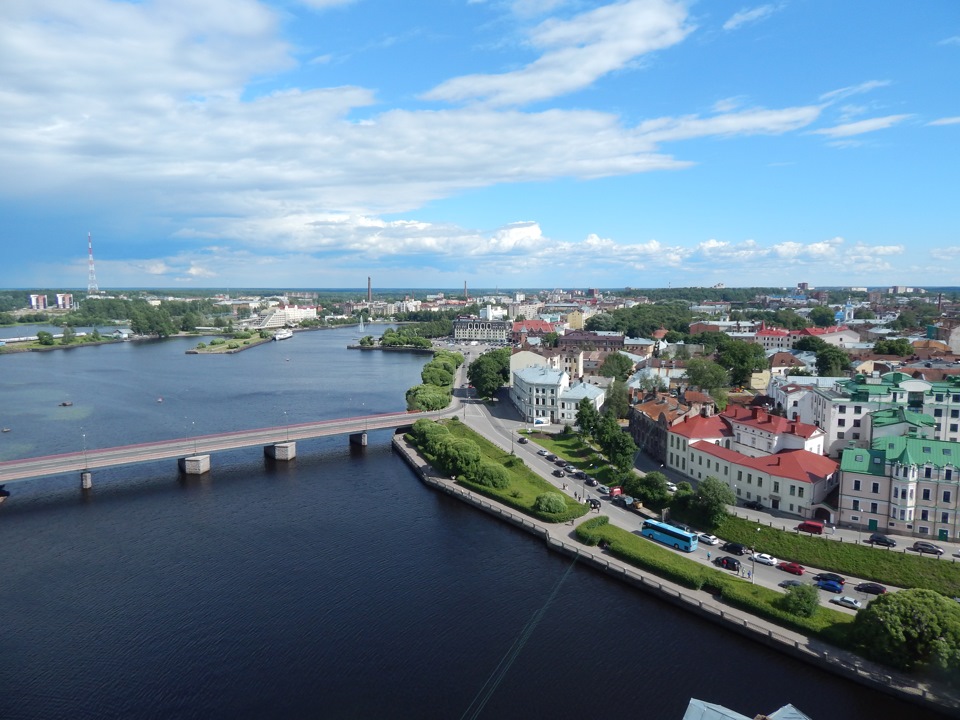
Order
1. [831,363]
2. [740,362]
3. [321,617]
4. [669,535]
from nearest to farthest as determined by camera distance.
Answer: [321,617]
[669,535]
[831,363]
[740,362]

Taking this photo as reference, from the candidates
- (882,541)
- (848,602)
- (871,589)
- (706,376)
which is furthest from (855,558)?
(706,376)

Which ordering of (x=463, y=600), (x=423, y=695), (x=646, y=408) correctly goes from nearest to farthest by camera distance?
1. (x=423, y=695)
2. (x=463, y=600)
3. (x=646, y=408)

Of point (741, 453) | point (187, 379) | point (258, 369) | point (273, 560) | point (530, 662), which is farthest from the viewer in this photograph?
point (258, 369)

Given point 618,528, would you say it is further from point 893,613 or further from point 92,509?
point 92,509

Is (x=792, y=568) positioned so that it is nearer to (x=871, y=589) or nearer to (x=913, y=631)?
(x=871, y=589)

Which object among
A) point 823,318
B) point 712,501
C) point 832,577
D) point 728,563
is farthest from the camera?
point 823,318

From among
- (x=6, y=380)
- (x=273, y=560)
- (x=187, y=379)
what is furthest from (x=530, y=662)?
(x=6, y=380)

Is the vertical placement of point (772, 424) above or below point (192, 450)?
above

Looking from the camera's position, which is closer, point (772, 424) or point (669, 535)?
point (669, 535)
